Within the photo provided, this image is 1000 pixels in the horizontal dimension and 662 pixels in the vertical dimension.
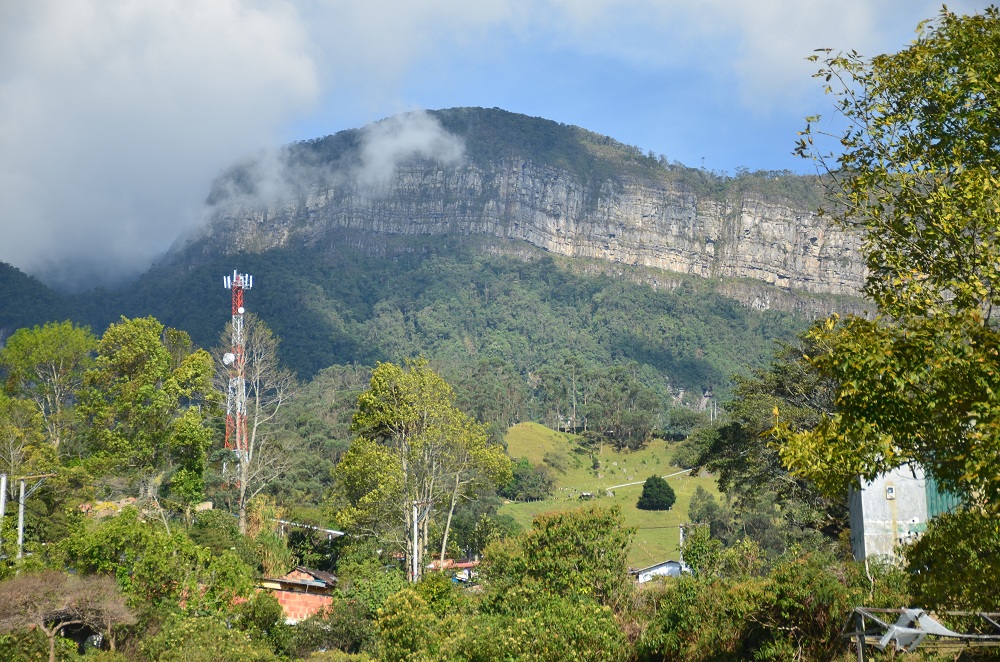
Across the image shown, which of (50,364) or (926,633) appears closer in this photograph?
(926,633)

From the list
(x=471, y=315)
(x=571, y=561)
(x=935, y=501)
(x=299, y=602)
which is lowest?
(x=299, y=602)

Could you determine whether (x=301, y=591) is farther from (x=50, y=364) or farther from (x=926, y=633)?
(x=926, y=633)

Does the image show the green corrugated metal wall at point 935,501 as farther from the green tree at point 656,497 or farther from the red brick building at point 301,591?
the green tree at point 656,497

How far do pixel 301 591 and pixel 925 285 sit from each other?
29457 mm

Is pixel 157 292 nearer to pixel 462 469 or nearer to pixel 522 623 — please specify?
pixel 462 469

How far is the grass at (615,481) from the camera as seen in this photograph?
61969 mm

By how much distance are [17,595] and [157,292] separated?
163510 millimetres

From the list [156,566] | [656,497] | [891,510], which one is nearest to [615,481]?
[656,497]

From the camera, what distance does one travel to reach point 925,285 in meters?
10.4

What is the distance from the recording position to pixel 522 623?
64.3ft

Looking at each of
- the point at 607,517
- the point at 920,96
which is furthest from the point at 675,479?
the point at 920,96

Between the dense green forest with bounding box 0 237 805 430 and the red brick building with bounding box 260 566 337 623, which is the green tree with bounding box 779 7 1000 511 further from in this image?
the dense green forest with bounding box 0 237 805 430

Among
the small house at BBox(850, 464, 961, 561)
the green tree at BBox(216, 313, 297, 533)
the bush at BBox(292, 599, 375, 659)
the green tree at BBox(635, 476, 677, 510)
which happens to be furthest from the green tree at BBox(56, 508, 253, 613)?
the green tree at BBox(635, 476, 677, 510)

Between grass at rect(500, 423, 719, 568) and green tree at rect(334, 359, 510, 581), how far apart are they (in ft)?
57.1
